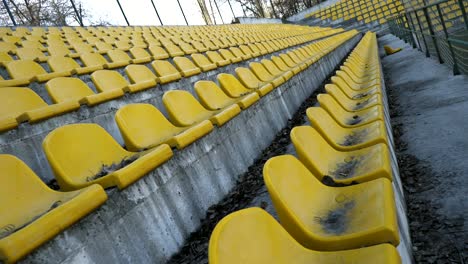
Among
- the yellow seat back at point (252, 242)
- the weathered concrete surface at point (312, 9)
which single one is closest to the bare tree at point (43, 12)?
the weathered concrete surface at point (312, 9)

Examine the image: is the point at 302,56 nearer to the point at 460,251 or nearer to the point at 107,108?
the point at 107,108

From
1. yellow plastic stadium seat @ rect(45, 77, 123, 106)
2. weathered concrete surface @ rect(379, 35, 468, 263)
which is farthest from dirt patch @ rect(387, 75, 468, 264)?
yellow plastic stadium seat @ rect(45, 77, 123, 106)

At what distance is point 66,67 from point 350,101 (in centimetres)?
224

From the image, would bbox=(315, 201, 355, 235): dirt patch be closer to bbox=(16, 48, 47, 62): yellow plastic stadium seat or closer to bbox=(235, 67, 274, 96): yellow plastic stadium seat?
bbox=(235, 67, 274, 96): yellow plastic stadium seat

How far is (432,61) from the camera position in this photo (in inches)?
199

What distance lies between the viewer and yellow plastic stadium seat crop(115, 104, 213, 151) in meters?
1.70

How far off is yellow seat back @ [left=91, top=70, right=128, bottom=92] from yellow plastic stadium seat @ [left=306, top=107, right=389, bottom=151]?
4.25 feet

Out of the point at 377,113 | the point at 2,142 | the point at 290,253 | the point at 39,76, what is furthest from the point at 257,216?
the point at 39,76

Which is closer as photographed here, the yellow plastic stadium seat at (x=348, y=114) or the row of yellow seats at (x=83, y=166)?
the row of yellow seats at (x=83, y=166)

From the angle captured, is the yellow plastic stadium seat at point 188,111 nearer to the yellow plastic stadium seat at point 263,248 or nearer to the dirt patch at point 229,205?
the dirt patch at point 229,205

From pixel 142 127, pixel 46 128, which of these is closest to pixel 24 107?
pixel 46 128

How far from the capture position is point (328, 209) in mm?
1257

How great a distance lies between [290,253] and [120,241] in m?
0.55

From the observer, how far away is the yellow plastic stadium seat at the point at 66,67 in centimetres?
298
